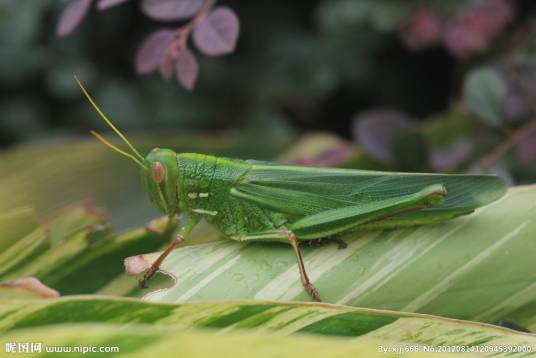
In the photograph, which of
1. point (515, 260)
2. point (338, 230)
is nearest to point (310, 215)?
point (338, 230)

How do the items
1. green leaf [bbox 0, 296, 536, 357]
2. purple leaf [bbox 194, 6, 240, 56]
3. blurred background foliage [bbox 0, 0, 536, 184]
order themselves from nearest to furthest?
green leaf [bbox 0, 296, 536, 357] < purple leaf [bbox 194, 6, 240, 56] < blurred background foliage [bbox 0, 0, 536, 184]

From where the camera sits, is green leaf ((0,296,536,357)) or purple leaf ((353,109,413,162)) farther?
purple leaf ((353,109,413,162))

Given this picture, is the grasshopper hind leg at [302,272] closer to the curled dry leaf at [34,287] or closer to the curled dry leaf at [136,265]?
the curled dry leaf at [136,265]

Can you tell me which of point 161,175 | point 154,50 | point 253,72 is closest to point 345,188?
point 161,175

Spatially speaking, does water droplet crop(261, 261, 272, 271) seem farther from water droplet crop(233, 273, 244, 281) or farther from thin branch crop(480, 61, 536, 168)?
thin branch crop(480, 61, 536, 168)

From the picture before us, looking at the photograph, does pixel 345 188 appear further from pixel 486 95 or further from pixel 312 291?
pixel 486 95

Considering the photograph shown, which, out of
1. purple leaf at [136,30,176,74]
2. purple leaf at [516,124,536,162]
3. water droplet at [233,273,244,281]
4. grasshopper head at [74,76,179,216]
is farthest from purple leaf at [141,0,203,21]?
purple leaf at [516,124,536,162]

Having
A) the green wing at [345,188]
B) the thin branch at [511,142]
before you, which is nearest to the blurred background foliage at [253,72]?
the thin branch at [511,142]
